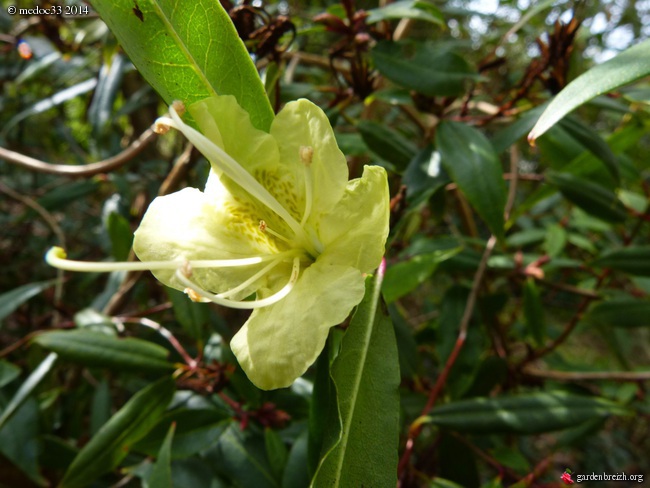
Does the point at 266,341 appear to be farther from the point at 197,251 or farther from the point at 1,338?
the point at 1,338

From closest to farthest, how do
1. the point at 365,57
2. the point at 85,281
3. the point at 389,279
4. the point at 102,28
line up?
the point at 389,279 < the point at 365,57 < the point at 102,28 < the point at 85,281

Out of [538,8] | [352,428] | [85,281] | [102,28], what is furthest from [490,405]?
[102,28]

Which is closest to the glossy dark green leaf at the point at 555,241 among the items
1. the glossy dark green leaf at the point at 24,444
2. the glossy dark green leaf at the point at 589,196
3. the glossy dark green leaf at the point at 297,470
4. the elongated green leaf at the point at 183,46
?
the glossy dark green leaf at the point at 589,196

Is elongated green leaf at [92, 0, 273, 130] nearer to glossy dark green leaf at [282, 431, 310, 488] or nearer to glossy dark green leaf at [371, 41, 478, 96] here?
glossy dark green leaf at [371, 41, 478, 96]

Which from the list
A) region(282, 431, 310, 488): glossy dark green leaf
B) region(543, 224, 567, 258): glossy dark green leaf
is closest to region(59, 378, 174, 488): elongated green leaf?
region(282, 431, 310, 488): glossy dark green leaf

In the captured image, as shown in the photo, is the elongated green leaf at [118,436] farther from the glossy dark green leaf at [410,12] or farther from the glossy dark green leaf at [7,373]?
the glossy dark green leaf at [410,12]

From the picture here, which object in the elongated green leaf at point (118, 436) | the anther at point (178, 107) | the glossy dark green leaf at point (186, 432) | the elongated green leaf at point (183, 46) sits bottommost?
the glossy dark green leaf at point (186, 432)
